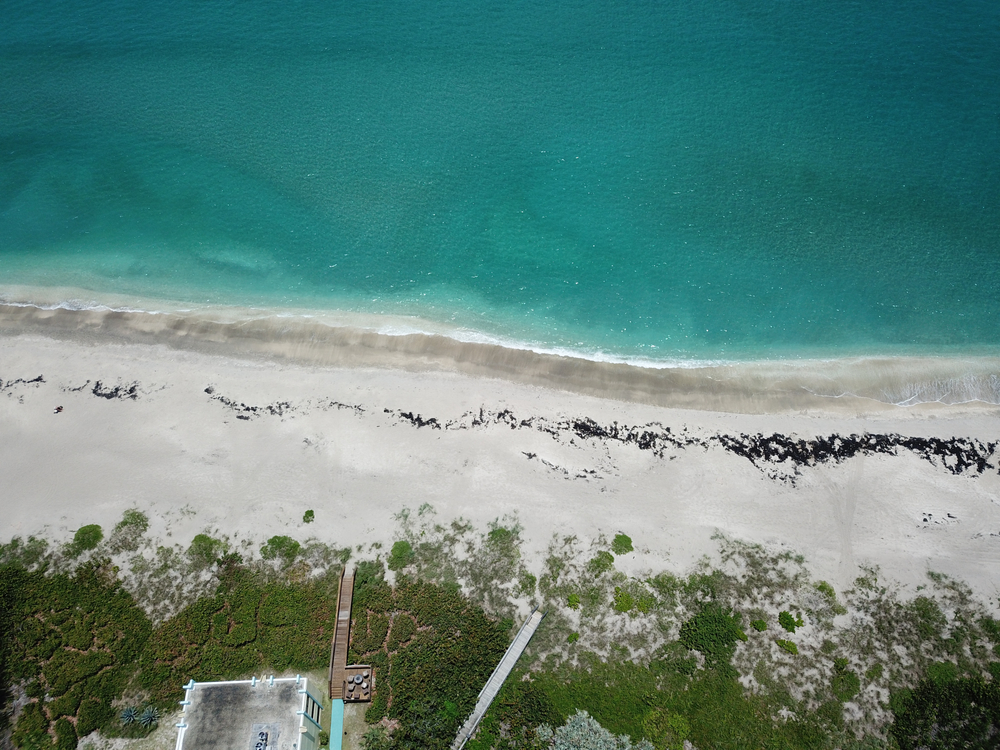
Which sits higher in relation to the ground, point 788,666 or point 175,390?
point 175,390

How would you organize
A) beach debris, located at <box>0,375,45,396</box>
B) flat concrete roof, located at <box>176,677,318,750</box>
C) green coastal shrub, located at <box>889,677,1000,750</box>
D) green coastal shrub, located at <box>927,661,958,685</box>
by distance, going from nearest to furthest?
flat concrete roof, located at <box>176,677,318,750</box>
green coastal shrub, located at <box>889,677,1000,750</box>
green coastal shrub, located at <box>927,661,958,685</box>
beach debris, located at <box>0,375,45,396</box>

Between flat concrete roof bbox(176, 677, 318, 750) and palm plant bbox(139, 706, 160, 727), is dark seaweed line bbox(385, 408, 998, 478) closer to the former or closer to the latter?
flat concrete roof bbox(176, 677, 318, 750)

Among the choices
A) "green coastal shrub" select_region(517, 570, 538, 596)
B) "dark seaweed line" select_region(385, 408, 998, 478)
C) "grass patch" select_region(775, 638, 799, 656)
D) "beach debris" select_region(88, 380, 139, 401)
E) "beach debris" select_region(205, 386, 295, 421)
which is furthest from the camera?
"beach debris" select_region(88, 380, 139, 401)

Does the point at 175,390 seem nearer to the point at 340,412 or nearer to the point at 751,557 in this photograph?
the point at 340,412

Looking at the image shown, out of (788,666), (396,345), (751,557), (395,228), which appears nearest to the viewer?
(788,666)

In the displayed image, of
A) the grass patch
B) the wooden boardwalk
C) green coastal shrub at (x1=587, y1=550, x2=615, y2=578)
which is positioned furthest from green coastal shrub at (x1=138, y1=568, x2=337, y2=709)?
the grass patch

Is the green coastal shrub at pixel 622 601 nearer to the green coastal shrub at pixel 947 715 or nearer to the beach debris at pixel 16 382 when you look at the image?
the green coastal shrub at pixel 947 715

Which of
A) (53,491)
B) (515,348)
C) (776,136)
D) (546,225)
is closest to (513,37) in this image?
(546,225)
